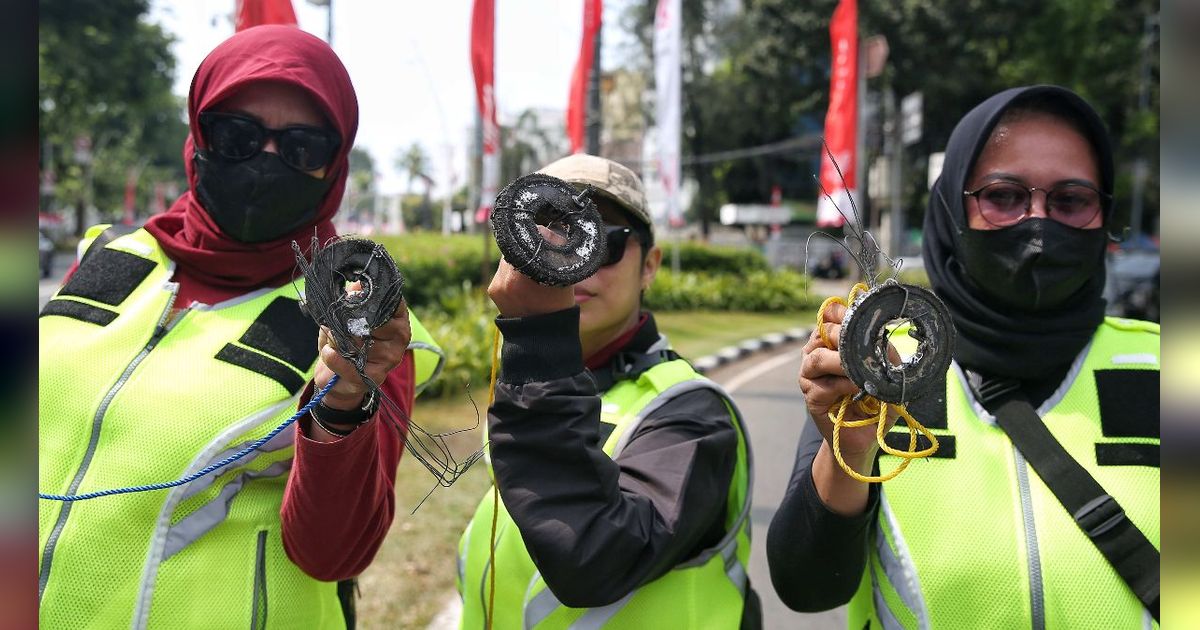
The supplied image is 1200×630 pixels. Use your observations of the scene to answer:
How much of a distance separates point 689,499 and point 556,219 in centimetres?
56

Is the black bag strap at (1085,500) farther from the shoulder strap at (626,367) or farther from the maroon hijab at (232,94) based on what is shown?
the maroon hijab at (232,94)

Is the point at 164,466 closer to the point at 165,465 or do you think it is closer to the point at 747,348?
the point at 165,465

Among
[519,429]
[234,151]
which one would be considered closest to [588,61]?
[234,151]

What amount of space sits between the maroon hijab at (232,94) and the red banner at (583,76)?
31.1 feet

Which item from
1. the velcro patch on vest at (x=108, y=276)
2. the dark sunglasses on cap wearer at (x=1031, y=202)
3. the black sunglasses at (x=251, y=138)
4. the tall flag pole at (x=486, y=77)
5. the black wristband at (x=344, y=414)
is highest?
the tall flag pole at (x=486, y=77)

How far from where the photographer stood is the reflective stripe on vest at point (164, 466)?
4.99ft

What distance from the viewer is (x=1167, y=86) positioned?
52 cm

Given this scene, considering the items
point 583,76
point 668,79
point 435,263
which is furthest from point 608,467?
point 668,79

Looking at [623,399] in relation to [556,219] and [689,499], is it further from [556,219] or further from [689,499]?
[556,219]

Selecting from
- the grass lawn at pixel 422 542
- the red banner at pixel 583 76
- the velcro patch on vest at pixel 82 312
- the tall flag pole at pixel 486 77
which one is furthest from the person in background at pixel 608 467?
the red banner at pixel 583 76

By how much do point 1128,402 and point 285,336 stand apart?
1640 millimetres

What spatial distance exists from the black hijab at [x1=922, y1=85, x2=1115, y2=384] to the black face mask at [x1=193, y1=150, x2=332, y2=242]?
1366 mm

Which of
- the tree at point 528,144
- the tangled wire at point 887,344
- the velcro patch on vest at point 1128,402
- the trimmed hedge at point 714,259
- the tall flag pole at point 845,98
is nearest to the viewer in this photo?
the tangled wire at point 887,344

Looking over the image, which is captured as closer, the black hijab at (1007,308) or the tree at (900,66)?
the black hijab at (1007,308)
